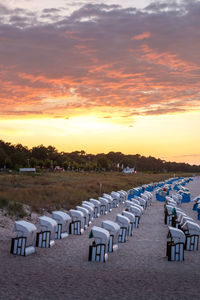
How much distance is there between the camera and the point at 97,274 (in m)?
12.2

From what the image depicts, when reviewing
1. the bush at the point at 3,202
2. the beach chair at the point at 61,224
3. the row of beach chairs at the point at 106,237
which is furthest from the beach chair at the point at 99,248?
the bush at the point at 3,202

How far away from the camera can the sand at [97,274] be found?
10.2 metres

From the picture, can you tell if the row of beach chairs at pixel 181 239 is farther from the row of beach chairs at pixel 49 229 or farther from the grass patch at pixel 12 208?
the grass patch at pixel 12 208

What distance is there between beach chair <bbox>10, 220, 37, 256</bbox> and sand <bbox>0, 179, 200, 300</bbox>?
0.91 ft

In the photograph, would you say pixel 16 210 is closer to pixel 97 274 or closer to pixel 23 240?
pixel 23 240

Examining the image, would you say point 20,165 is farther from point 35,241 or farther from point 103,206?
point 35,241

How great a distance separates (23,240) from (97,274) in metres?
3.47

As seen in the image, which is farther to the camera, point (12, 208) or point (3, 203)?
point (3, 203)

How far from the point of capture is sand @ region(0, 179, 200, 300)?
10.2 metres

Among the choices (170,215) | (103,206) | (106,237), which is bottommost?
(103,206)

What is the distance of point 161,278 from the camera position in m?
11.8

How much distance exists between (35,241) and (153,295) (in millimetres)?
7304

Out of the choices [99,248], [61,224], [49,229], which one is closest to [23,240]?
[49,229]

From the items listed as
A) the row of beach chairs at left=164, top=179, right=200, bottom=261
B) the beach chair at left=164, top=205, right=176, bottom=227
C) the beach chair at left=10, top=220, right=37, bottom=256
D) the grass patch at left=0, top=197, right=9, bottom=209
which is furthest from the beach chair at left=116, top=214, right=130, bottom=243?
the grass patch at left=0, top=197, right=9, bottom=209
